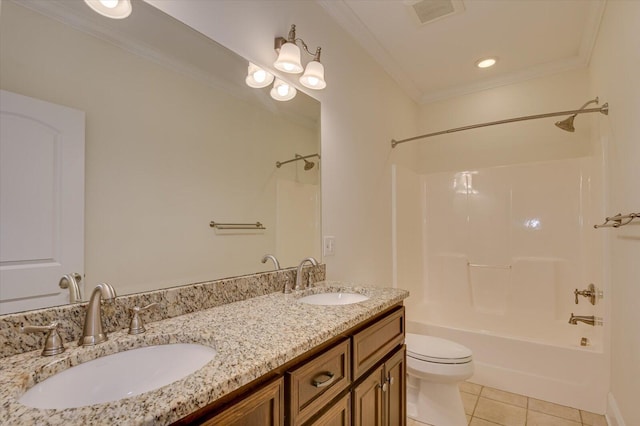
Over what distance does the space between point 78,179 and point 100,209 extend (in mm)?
104

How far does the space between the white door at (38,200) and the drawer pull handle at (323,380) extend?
747 mm

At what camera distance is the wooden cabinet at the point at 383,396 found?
1.19 meters

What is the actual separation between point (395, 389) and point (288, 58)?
1.62 meters

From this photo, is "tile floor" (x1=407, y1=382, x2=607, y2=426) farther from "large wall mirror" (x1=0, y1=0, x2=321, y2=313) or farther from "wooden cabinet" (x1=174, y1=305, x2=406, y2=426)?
"large wall mirror" (x1=0, y1=0, x2=321, y2=313)

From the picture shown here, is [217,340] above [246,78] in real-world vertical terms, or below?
below

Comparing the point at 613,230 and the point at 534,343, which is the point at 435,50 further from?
the point at 534,343

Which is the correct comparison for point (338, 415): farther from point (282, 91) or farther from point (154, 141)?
point (282, 91)

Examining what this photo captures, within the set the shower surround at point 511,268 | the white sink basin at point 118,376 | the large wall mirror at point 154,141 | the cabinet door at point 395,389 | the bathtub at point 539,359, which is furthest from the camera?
the shower surround at point 511,268

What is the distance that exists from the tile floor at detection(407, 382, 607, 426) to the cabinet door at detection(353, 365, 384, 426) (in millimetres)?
900

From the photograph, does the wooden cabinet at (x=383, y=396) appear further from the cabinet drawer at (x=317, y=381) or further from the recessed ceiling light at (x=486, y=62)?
the recessed ceiling light at (x=486, y=62)

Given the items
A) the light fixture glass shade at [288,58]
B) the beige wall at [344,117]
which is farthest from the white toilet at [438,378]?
the light fixture glass shade at [288,58]

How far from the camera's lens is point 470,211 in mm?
3037

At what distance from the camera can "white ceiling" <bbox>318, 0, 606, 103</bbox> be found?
2.00 metres

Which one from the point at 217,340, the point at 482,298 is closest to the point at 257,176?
the point at 217,340
